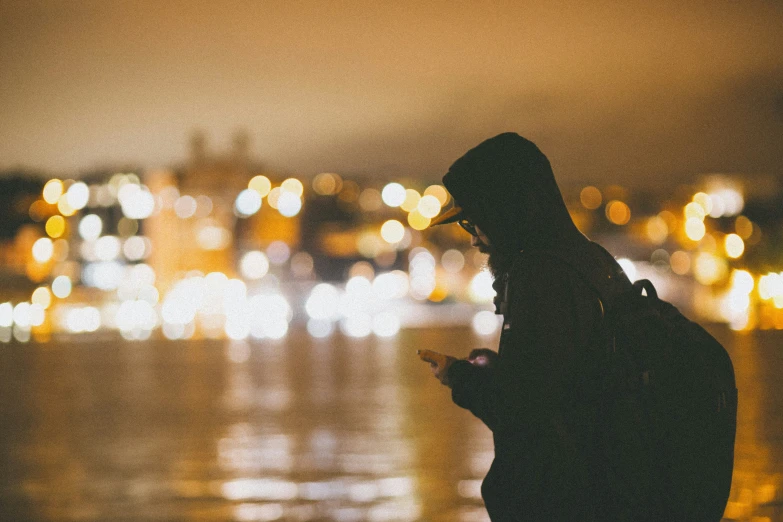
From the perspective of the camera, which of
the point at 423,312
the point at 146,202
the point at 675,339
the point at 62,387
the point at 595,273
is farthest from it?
the point at 146,202

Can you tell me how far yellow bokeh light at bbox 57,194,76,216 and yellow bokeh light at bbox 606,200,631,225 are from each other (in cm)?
6301

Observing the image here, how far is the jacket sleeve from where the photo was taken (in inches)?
77.4

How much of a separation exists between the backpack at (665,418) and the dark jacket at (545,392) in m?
0.04

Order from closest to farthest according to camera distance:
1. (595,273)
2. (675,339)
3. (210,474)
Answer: (675,339) → (595,273) → (210,474)

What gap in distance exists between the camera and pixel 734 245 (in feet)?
239

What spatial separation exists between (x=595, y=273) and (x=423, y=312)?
2072 inches

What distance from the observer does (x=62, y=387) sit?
42.6ft

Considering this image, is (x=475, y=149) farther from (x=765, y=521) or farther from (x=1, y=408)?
(x=1, y=408)

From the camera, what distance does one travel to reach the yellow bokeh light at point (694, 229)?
90.6m

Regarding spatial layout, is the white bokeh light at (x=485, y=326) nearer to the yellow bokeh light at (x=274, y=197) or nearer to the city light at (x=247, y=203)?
the city light at (x=247, y=203)

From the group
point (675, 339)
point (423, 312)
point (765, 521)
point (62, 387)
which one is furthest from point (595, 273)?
point (423, 312)

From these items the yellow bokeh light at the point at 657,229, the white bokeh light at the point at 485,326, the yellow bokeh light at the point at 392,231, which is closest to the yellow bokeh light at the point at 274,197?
the yellow bokeh light at the point at 392,231

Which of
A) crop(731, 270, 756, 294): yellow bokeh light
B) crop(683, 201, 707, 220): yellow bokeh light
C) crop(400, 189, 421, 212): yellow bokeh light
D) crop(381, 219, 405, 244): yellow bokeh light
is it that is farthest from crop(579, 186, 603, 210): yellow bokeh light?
crop(731, 270, 756, 294): yellow bokeh light

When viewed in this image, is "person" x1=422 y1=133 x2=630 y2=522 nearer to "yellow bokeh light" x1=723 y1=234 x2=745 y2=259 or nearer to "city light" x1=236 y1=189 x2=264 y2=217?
"yellow bokeh light" x1=723 y1=234 x2=745 y2=259
